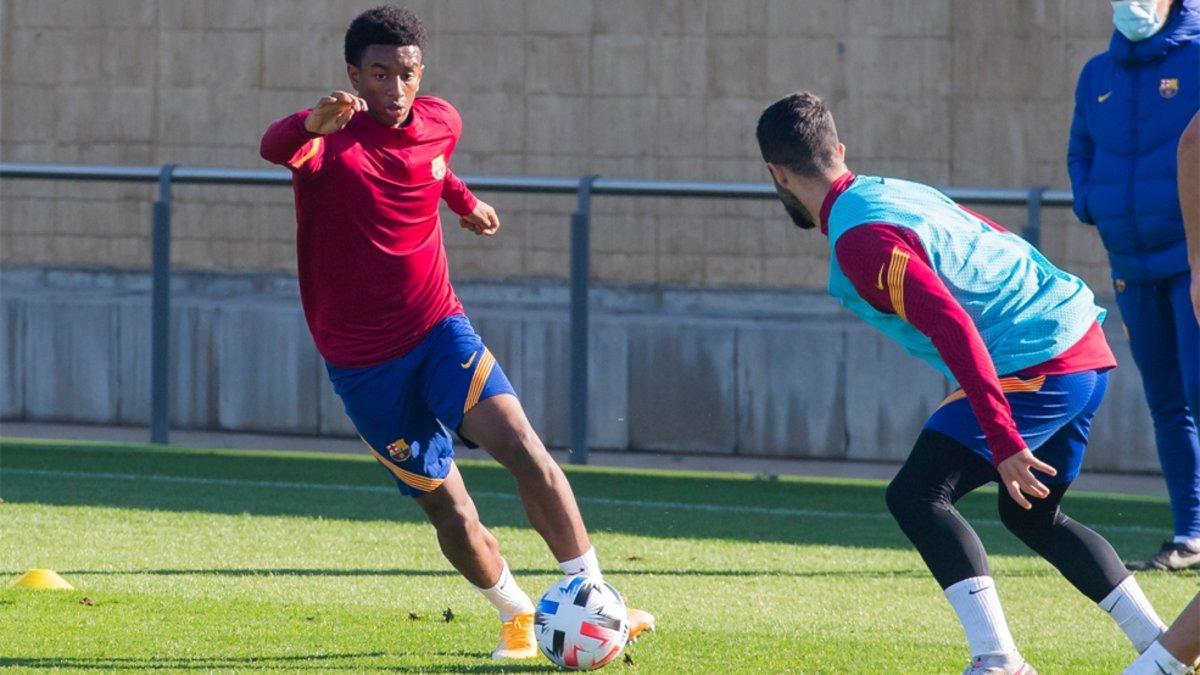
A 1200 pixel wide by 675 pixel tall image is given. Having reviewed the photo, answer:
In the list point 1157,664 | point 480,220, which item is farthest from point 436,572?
point 1157,664

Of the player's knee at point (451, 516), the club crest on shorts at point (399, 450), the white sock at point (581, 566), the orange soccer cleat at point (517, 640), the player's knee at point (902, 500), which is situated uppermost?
the player's knee at point (902, 500)

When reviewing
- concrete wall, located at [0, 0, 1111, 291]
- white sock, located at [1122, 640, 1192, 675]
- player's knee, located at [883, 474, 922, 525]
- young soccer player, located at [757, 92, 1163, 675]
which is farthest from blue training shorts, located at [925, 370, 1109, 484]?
concrete wall, located at [0, 0, 1111, 291]

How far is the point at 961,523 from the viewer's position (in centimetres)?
544

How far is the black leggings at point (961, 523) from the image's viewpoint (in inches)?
211

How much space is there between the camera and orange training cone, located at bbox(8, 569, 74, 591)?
24.1 ft

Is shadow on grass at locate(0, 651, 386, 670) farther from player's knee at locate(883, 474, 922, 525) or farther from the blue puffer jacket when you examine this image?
the blue puffer jacket

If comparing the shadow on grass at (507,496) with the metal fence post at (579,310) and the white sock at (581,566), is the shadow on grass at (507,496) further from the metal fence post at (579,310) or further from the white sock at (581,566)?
the white sock at (581,566)

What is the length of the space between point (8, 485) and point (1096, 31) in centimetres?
791

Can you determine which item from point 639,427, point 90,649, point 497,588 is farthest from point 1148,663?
point 639,427

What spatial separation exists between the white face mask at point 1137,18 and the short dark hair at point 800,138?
2820mm

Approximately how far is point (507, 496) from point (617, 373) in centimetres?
274

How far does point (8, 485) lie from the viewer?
10.8 metres

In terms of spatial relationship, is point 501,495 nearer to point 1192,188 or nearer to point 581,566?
point 581,566

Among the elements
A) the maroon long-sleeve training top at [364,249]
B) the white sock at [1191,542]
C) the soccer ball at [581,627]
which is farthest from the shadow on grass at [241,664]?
the white sock at [1191,542]
